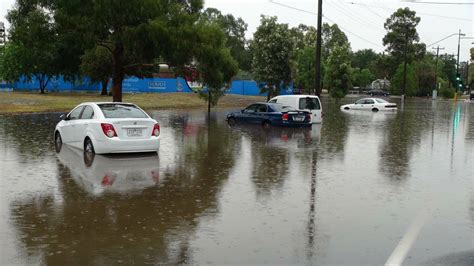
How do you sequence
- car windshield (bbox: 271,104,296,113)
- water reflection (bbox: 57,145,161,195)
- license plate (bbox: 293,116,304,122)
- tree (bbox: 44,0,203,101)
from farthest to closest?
car windshield (bbox: 271,104,296,113), license plate (bbox: 293,116,304,122), tree (bbox: 44,0,203,101), water reflection (bbox: 57,145,161,195)

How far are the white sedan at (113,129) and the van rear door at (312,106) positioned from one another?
526 inches

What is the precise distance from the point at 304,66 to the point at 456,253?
7113cm

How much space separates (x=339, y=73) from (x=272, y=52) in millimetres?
14370

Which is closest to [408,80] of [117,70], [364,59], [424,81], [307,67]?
[424,81]

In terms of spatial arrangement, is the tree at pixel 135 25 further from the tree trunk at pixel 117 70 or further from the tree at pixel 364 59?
the tree at pixel 364 59

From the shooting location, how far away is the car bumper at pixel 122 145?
527 inches

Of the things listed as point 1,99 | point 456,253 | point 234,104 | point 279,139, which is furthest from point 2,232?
point 234,104

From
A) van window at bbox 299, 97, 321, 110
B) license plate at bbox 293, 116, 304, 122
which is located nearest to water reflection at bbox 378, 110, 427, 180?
license plate at bbox 293, 116, 304, 122

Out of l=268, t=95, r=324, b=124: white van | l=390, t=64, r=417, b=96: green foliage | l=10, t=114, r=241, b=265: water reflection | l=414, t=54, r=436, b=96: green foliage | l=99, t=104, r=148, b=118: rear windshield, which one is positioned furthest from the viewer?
l=414, t=54, r=436, b=96: green foliage

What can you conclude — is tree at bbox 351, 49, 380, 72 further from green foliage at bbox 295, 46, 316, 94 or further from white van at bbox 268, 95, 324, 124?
white van at bbox 268, 95, 324, 124

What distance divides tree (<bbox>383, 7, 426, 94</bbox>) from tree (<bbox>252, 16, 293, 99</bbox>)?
61.7 metres

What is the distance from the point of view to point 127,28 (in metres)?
23.5

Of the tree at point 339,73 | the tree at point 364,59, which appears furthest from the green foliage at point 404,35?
the tree at point 364,59

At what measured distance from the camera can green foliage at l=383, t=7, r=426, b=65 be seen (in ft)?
335
